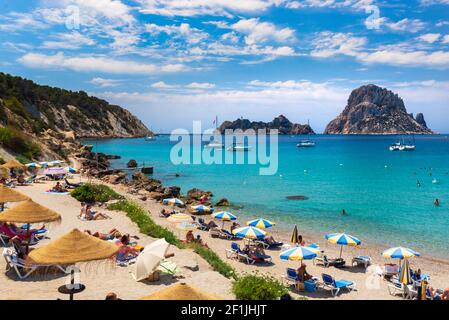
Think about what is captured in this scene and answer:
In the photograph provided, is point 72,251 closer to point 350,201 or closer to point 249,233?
point 249,233

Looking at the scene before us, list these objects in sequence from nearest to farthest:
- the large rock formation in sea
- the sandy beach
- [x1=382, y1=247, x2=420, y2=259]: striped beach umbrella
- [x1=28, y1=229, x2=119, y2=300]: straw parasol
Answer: [x1=28, y1=229, x2=119, y2=300]: straw parasol, the sandy beach, [x1=382, y1=247, x2=420, y2=259]: striped beach umbrella, the large rock formation in sea

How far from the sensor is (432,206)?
35.3 meters

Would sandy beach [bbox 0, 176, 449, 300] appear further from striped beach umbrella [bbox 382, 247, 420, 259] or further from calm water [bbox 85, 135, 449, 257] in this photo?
calm water [bbox 85, 135, 449, 257]

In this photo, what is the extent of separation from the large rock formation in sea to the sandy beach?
1006 inches

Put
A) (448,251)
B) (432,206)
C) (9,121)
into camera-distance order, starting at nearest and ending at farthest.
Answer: (448,251) → (432,206) → (9,121)

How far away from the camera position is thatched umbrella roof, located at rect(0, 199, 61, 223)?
1262 cm

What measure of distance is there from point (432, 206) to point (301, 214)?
550 inches

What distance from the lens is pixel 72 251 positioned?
9.70m

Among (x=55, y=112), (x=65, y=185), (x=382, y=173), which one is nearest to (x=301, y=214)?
(x=65, y=185)

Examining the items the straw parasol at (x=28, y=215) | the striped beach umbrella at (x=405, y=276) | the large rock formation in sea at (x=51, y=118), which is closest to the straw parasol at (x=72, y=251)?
the straw parasol at (x=28, y=215)

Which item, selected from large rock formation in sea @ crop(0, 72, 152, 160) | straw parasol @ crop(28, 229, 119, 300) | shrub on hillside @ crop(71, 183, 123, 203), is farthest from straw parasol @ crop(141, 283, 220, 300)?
large rock formation in sea @ crop(0, 72, 152, 160)

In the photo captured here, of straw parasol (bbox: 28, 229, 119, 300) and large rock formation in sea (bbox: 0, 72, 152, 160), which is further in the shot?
large rock formation in sea (bbox: 0, 72, 152, 160)
